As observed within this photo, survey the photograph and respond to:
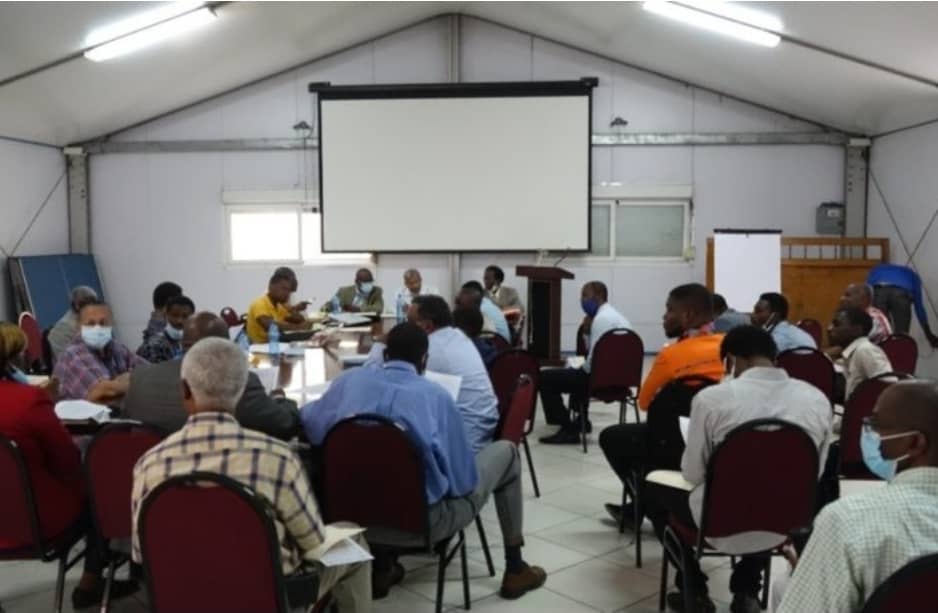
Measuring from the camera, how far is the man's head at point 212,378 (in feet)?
6.54

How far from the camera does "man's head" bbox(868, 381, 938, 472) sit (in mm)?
1494

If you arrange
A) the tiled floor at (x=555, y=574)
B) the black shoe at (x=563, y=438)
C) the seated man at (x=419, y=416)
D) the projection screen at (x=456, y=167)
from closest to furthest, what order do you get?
the seated man at (x=419, y=416) < the tiled floor at (x=555, y=574) < the black shoe at (x=563, y=438) < the projection screen at (x=456, y=167)

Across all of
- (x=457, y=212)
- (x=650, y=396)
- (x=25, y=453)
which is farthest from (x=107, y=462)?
(x=457, y=212)

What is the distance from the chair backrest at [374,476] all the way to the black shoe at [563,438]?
3213 millimetres

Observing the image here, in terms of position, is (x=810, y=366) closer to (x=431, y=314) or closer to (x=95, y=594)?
(x=431, y=314)

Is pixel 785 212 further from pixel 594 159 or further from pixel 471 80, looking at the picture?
pixel 471 80

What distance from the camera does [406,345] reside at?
2912 millimetres

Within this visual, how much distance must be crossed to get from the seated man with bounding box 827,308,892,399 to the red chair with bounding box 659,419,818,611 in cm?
172

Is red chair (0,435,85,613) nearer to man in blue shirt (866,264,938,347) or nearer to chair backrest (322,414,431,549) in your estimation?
chair backrest (322,414,431,549)

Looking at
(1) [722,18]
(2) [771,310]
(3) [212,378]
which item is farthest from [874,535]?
(1) [722,18]

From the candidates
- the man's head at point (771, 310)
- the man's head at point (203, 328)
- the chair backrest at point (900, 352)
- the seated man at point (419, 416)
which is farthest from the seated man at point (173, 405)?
the chair backrest at point (900, 352)

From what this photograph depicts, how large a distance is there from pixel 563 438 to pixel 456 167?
5215mm

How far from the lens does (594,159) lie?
1037cm

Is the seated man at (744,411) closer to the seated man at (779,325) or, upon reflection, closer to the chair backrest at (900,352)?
the seated man at (779,325)
